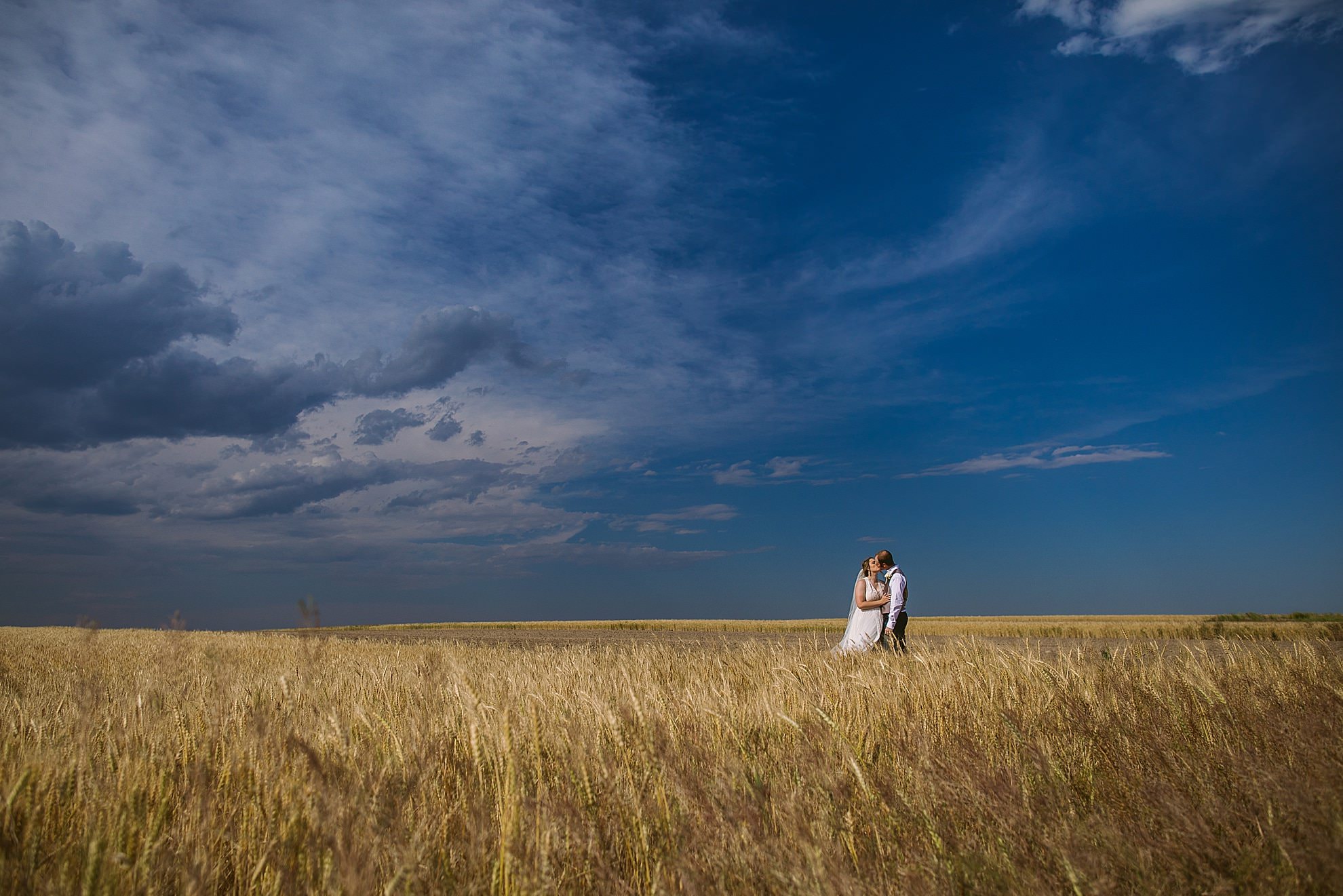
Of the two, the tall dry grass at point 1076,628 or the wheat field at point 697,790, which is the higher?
the wheat field at point 697,790

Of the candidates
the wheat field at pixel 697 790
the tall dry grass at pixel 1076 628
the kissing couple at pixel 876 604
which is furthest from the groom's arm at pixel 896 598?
the tall dry grass at pixel 1076 628

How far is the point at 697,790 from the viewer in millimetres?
2617

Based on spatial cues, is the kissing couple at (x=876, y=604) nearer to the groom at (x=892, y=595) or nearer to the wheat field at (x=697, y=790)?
the groom at (x=892, y=595)

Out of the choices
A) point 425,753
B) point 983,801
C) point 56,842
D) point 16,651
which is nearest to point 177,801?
point 56,842

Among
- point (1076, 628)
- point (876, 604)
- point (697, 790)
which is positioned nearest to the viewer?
point (697, 790)

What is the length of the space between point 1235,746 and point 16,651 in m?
21.9

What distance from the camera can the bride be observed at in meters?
11.5

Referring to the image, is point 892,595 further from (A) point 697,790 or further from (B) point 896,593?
(A) point 697,790

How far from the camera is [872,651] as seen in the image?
8859 millimetres

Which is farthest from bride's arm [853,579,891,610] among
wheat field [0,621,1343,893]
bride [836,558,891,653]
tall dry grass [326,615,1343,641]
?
tall dry grass [326,615,1343,641]

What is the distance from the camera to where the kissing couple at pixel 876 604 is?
37.7ft

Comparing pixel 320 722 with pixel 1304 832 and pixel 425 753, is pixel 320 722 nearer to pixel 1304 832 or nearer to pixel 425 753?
pixel 425 753

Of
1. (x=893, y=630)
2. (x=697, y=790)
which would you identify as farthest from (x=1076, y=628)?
(x=697, y=790)

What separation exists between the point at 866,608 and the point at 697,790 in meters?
9.61
